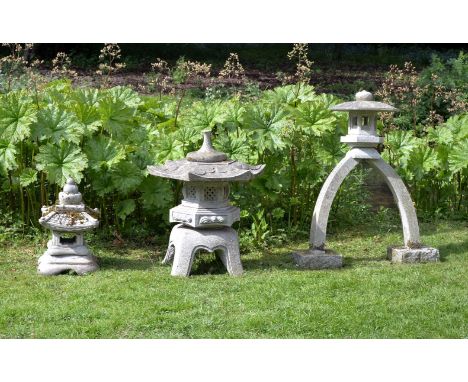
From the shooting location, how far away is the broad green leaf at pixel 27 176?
7626mm

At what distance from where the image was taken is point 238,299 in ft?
20.5

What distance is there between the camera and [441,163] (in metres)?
8.82

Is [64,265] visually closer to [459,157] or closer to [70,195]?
[70,195]

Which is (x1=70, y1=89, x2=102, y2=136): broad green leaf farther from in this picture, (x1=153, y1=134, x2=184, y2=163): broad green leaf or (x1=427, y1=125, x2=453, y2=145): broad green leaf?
(x1=427, y1=125, x2=453, y2=145): broad green leaf

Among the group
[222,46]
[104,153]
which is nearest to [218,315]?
[104,153]

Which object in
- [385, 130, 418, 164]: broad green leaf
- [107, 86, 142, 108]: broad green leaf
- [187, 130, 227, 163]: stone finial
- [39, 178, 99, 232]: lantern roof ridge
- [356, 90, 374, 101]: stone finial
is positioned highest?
[356, 90, 374, 101]: stone finial

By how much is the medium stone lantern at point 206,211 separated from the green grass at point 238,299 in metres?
0.21

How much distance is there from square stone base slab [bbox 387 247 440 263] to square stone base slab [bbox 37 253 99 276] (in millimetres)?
2839

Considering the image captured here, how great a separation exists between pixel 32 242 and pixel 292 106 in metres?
3.07

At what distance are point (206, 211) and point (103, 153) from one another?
1427mm

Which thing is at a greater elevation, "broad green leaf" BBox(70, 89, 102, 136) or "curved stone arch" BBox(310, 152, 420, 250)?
"broad green leaf" BBox(70, 89, 102, 136)

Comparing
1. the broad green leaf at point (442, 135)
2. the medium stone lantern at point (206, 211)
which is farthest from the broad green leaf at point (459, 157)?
the medium stone lantern at point (206, 211)

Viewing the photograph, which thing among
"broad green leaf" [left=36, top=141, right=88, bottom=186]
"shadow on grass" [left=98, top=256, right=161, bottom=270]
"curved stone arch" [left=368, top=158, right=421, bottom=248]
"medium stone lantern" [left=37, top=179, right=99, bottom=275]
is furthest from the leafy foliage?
"curved stone arch" [left=368, top=158, right=421, bottom=248]

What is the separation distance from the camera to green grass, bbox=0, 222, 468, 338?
222 inches
